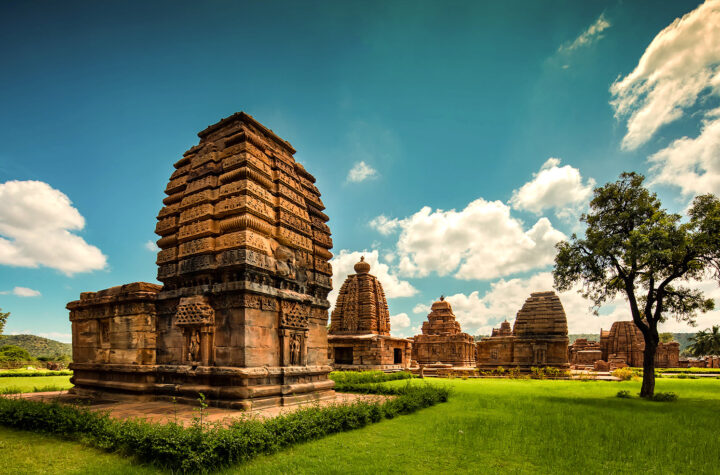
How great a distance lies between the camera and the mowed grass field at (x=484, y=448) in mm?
5305

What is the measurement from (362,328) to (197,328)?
1609 cm

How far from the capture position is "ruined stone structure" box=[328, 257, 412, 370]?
77.6 ft

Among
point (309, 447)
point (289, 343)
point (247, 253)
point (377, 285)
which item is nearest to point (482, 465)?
point (309, 447)

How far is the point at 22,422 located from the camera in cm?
718

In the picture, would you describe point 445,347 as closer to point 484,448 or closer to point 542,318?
point 542,318

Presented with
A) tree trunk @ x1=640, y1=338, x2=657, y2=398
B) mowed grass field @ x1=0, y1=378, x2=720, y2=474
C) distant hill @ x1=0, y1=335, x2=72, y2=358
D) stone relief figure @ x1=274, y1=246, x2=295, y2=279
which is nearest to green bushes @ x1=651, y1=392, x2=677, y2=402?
tree trunk @ x1=640, y1=338, x2=657, y2=398

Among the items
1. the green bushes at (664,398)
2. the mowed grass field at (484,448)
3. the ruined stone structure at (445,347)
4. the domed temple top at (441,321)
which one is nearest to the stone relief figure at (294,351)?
the mowed grass field at (484,448)

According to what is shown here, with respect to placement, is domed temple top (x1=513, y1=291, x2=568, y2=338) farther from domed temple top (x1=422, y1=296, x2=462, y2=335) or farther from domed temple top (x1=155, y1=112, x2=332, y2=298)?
domed temple top (x1=155, y1=112, x2=332, y2=298)

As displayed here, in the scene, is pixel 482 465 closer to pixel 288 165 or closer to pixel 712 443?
pixel 712 443

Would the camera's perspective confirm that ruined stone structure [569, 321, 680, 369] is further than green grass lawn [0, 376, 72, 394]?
Yes

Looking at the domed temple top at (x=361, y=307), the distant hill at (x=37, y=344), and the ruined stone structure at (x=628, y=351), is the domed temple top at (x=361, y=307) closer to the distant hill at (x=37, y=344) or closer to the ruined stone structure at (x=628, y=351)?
the ruined stone structure at (x=628, y=351)

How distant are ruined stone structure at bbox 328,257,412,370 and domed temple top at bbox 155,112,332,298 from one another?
501 inches

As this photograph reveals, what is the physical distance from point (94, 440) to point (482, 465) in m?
6.02

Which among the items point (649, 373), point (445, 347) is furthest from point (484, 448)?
point (445, 347)
